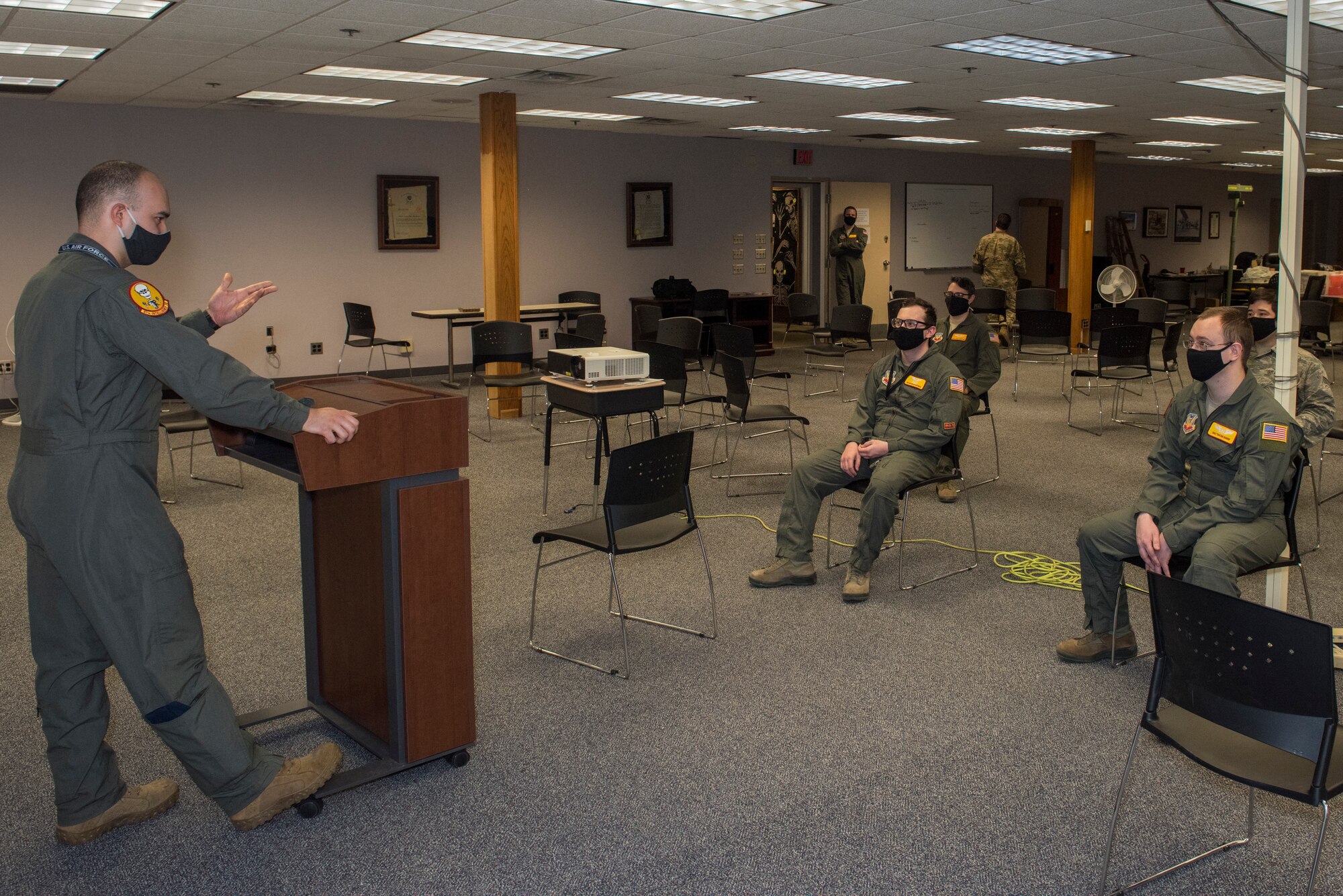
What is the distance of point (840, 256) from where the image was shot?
14867 millimetres

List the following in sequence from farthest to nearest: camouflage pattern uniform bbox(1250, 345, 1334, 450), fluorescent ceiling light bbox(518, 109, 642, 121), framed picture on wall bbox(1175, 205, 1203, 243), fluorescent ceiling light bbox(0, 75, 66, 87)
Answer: framed picture on wall bbox(1175, 205, 1203, 243), fluorescent ceiling light bbox(518, 109, 642, 121), fluorescent ceiling light bbox(0, 75, 66, 87), camouflage pattern uniform bbox(1250, 345, 1334, 450)

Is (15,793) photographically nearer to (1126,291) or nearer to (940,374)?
(940,374)

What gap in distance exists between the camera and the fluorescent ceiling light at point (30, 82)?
331 inches

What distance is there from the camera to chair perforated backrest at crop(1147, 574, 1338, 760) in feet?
7.31

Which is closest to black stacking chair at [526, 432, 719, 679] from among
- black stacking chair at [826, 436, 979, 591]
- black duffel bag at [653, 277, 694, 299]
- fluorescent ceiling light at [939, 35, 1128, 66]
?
black stacking chair at [826, 436, 979, 591]

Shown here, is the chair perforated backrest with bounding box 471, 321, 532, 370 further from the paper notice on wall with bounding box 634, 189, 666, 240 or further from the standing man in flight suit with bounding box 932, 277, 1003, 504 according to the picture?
the paper notice on wall with bounding box 634, 189, 666, 240

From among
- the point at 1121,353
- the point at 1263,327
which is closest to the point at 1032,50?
the point at 1121,353

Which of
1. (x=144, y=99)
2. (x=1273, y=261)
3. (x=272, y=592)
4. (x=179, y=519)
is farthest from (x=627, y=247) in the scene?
(x=1273, y=261)

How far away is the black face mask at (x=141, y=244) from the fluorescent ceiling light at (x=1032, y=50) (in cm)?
567

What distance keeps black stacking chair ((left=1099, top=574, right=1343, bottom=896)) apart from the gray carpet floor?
0.39 metres

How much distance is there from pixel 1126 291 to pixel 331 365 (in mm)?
8095

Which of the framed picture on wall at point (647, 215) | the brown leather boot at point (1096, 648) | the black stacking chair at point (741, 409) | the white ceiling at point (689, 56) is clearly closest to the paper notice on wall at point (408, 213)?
the white ceiling at point (689, 56)

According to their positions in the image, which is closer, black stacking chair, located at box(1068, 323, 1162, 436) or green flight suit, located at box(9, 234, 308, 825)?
green flight suit, located at box(9, 234, 308, 825)

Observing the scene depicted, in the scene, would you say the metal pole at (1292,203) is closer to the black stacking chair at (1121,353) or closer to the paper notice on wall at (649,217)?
the black stacking chair at (1121,353)
